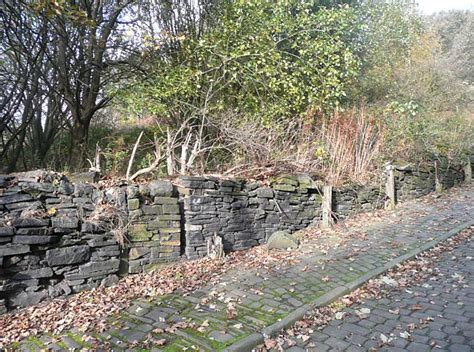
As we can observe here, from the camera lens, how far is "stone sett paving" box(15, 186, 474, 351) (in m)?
3.69

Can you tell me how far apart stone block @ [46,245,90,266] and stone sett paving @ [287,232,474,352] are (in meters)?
3.03

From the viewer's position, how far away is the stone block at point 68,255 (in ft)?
15.5

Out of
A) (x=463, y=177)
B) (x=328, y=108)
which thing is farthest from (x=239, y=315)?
(x=463, y=177)

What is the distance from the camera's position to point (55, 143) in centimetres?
1149

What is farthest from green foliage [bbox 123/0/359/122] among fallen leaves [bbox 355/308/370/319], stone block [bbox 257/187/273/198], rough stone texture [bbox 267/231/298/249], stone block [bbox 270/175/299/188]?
fallen leaves [bbox 355/308/370/319]

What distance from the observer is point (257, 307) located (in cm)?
445

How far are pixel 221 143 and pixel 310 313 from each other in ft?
16.9

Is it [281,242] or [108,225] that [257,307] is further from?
[281,242]

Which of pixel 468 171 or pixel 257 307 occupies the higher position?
pixel 468 171

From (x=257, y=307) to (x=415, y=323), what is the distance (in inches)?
70.4

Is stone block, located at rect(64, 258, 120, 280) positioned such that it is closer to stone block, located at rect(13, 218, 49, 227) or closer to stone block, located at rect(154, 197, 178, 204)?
stone block, located at rect(13, 218, 49, 227)

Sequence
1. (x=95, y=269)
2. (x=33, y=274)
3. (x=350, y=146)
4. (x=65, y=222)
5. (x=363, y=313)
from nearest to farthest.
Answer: (x=363, y=313), (x=33, y=274), (x=65, y=222), (x=95, y=269), (x=350, y=146)

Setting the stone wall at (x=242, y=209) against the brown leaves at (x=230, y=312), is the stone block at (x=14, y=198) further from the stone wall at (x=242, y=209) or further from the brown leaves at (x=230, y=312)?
the brown leaves at (x=230, y=312)

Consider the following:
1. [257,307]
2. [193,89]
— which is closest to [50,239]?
[257,307]
